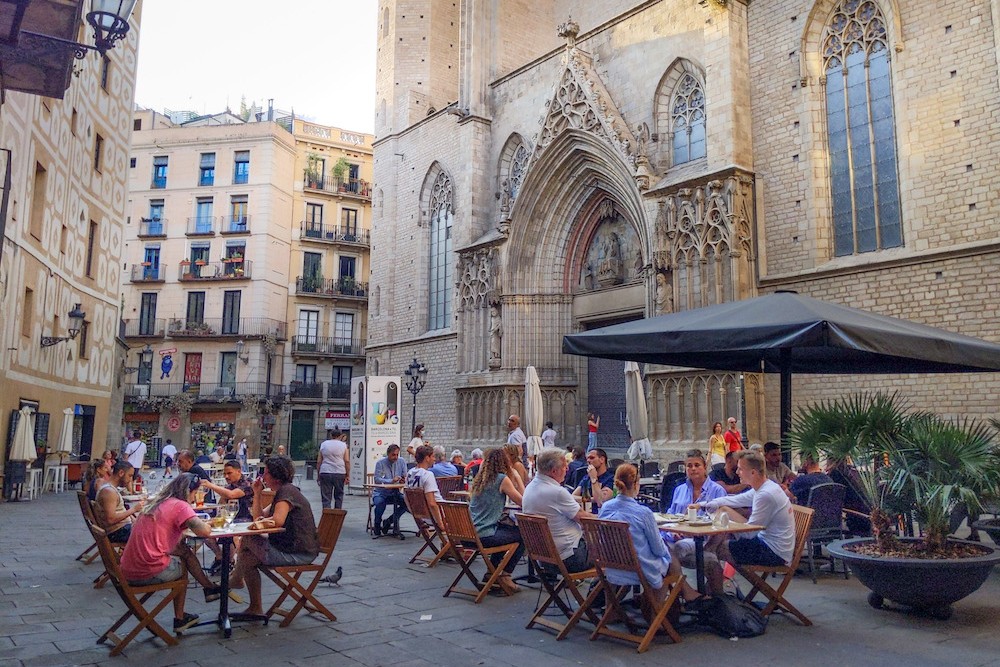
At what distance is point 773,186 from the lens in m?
15.8

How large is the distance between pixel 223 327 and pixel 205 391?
10.6 ft

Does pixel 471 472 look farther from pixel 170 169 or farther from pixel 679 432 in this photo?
pixel 170 169

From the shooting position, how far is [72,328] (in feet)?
57.0

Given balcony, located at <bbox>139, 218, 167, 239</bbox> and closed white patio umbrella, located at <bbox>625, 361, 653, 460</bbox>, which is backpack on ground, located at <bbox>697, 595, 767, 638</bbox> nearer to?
closed white patio umbrella, located at <bbox>625, 361, 653, 460</bbox>

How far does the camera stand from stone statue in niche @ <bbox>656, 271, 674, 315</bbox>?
A: 16781 mm

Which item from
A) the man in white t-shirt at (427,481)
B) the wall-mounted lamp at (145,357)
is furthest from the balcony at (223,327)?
the man in white t-shirt at (427,481)

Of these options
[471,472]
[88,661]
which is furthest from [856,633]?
[471,472]

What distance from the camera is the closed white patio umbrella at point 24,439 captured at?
49.1ft

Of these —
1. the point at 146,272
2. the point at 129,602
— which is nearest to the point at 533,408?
the point at 129,602

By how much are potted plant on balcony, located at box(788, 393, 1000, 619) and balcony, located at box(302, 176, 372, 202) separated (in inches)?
1476

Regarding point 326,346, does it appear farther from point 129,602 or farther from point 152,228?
point 129,602

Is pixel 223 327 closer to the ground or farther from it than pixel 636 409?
farther from it

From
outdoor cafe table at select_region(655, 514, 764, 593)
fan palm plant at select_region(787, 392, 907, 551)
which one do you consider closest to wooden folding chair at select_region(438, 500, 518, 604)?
outdoor cafe table at select_region(655, 514, 764, 593)

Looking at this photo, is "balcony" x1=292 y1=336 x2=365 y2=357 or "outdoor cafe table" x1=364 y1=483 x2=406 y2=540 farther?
"balcony" x1=292 y1=336 x2=365 y2=357
